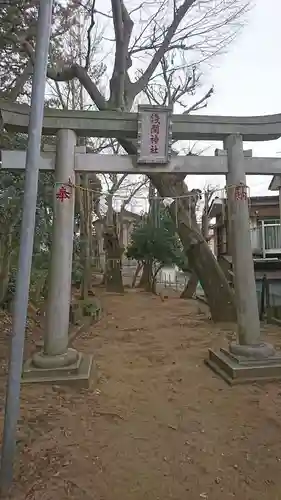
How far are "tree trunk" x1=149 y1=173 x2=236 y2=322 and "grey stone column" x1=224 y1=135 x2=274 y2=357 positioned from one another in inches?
148

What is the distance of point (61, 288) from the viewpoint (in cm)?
510

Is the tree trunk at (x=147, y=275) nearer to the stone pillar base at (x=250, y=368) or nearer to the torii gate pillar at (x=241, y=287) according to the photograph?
the torii gate pillar at (x=241, y=287)

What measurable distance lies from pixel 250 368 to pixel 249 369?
0.8 inches

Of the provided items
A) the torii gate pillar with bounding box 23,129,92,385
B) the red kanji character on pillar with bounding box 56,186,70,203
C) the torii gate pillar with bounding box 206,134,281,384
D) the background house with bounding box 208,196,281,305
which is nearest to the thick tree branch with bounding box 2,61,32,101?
the torii gate pillar with bounding box 23,129,92,385

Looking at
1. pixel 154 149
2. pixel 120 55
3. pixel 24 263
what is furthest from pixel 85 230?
pixel 24 263

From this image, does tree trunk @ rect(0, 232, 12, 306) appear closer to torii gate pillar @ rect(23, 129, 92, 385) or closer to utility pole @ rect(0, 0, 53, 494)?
torii gate pillar @ rect(23, 129, 92, 385)

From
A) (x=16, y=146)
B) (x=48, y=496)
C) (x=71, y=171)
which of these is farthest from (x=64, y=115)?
(x=48, y=496)

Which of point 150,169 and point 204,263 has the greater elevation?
point 150,169

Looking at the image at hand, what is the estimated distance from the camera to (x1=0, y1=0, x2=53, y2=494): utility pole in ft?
8.32

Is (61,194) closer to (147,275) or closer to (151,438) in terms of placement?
(151,438)

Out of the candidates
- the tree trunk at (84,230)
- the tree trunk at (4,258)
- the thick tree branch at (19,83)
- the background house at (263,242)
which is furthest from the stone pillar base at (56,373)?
the tree trunk at (84,230)

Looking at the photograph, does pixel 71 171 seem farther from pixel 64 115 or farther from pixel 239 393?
pixel 239 393

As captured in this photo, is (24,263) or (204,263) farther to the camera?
(204,263)

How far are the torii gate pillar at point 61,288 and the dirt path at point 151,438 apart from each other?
35 cm
